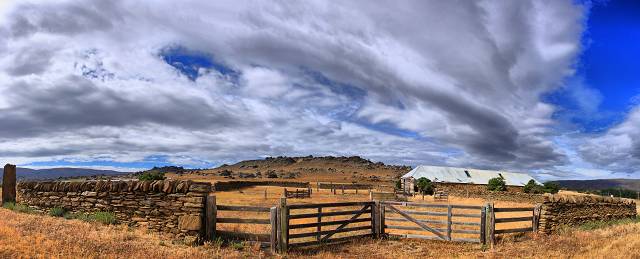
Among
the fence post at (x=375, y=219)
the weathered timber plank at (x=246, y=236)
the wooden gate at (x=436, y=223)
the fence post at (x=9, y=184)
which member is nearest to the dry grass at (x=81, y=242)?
the weathered timber plank at (x=246, y=236)

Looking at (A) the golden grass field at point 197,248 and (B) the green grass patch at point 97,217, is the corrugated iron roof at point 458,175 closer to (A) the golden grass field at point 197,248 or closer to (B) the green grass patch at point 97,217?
(A) the golden grass field at point 197,248

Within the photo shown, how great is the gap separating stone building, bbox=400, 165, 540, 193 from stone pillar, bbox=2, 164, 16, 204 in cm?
5052

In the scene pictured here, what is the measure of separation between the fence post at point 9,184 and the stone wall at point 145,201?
502 centimetres

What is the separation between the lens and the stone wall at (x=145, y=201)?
510 inches

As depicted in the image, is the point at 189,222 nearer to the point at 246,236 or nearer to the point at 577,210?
the point at 246,236

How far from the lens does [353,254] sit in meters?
13.5

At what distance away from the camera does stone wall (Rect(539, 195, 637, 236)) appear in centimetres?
1900

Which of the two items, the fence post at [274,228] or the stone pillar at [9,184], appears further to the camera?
the stone pillar at [9,184]

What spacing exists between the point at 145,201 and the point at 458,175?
67975 mm

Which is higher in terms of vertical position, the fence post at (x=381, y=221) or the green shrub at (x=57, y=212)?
the green shrub at (x=57, y=212)

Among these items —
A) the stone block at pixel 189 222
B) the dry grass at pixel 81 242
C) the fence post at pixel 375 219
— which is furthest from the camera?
the fence post at pixel 375 219

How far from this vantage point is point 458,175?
246 ft

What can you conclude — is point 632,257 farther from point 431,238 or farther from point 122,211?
point 122,211

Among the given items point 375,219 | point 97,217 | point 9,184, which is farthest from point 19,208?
point 375,219
